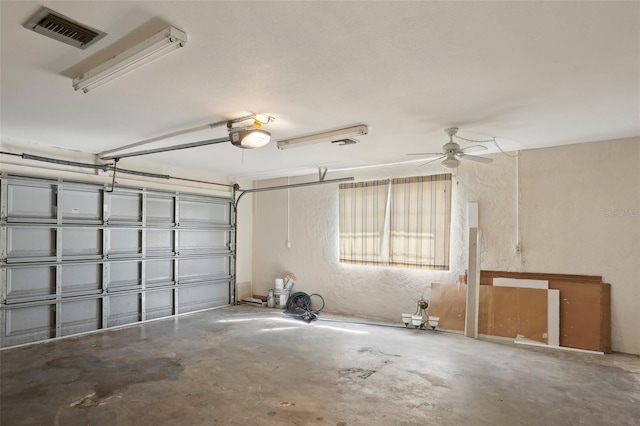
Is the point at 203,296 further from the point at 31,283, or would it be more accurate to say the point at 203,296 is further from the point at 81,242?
the point at 31,283

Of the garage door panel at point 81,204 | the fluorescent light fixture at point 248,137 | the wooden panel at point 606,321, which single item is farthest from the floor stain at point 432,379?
the garage door panel at point 81,204

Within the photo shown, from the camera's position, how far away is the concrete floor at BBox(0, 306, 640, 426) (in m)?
2.82

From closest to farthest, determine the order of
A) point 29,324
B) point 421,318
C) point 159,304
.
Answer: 1. point 29,324
2. point 421,318
3. point 159,304

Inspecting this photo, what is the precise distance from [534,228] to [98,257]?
6234 millimetres

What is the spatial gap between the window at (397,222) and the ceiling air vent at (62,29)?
469 cm

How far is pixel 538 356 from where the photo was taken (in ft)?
13.8

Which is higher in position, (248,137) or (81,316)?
(248,137)

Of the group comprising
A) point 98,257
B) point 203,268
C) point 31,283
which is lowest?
point 203,268

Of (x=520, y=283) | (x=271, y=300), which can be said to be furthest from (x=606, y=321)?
(x=271, y=300)

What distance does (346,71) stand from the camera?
101 inches

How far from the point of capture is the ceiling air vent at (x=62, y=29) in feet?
6.29

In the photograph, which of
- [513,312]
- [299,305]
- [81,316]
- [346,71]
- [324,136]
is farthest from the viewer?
[299,305]

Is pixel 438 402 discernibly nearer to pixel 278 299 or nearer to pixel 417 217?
pixel 417 217

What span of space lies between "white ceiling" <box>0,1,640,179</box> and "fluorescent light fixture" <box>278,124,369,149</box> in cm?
12
